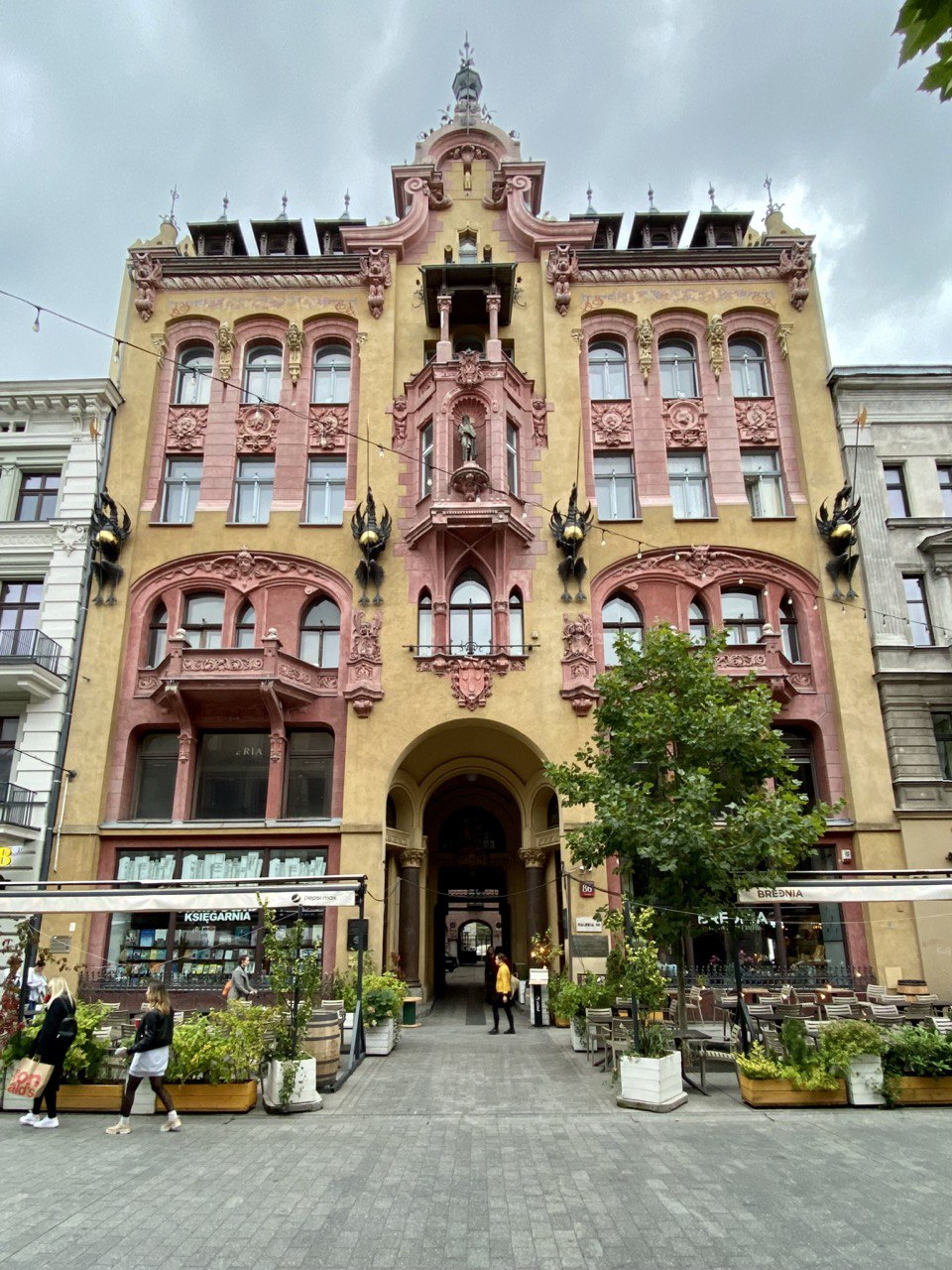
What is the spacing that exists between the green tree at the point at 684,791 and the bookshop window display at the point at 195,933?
1018cm

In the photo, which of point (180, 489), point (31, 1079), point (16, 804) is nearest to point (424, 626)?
point (180, 489)

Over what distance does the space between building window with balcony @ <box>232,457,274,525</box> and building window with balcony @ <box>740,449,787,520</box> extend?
51.0 ft

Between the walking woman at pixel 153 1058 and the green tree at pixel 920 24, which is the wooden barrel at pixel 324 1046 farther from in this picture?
the green tree at pixel 920 24

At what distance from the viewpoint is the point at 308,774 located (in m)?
24.9

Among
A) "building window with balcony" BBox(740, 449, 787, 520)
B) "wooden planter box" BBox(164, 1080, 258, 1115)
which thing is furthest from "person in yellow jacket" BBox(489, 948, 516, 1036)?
"building window with balcony" BBox(740, 449, 787, 520)

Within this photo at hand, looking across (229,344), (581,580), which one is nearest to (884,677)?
(581,580)

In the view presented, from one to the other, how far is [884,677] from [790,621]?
3.23 metres

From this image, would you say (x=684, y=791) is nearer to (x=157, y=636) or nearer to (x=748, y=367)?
(x=157, y=636)

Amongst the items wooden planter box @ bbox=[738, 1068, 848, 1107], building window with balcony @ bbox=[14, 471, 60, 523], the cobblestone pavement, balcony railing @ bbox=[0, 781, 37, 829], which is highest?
building window with balcony @ bbox=[14, 471, 60, 523]

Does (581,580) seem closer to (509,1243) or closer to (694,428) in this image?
(694,428)

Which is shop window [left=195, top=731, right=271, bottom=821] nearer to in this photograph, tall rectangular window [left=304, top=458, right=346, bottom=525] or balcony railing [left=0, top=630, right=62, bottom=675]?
balcony railing [left=0, top=630, right=62, bottom=675]

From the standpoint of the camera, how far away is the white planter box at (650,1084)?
1231 cm

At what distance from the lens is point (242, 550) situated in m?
26.3

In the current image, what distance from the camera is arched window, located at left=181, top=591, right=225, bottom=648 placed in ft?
85.8
